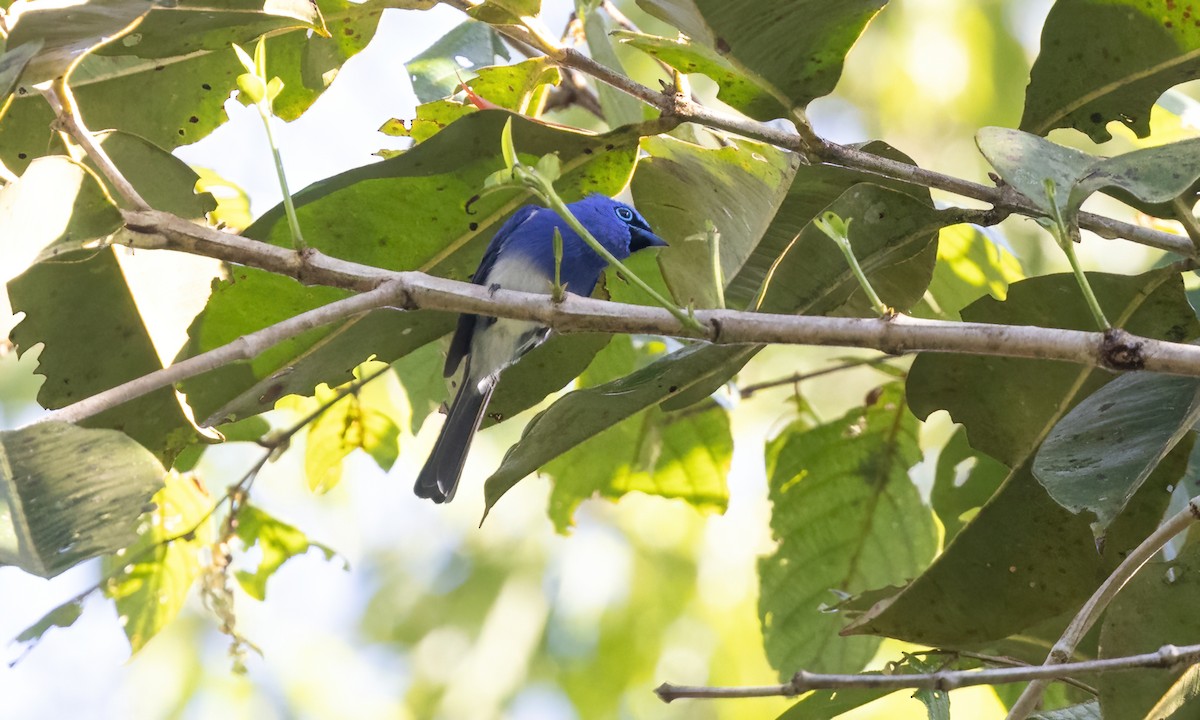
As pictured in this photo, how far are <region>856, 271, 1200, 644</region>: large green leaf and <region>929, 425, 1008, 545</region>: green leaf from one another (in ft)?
1.74

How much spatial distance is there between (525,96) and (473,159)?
322 mm

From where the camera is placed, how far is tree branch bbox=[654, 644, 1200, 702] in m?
1.23

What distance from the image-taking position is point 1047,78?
203 cm

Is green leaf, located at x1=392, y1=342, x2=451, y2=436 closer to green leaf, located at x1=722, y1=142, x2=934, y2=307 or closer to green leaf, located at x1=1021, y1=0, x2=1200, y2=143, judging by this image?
green leaf, located at x1=722, y1=142, x2=934, y2=307

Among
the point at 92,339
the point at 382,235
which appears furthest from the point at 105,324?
the point at 382,235

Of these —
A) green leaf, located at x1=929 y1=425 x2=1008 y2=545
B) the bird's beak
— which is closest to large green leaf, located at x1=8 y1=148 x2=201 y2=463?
green leaf, located at x1=929 y1=425 x2=1008 y2=545

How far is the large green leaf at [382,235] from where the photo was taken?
6.77 ft

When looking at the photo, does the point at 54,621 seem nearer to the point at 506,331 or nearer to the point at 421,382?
the point at 421,382

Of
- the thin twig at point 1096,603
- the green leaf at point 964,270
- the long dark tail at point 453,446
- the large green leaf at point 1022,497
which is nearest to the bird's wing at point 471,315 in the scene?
the long dark tail at point 453,446

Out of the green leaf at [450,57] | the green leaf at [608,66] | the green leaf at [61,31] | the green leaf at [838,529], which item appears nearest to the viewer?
the green leaf at [61,31]

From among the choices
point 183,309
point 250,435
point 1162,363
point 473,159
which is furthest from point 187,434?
point 1162,363

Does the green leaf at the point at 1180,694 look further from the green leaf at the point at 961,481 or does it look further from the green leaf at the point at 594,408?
the green leaf at the point at 961,481

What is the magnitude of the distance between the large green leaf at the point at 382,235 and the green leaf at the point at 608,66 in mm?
170

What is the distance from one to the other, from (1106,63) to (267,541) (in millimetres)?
2493
